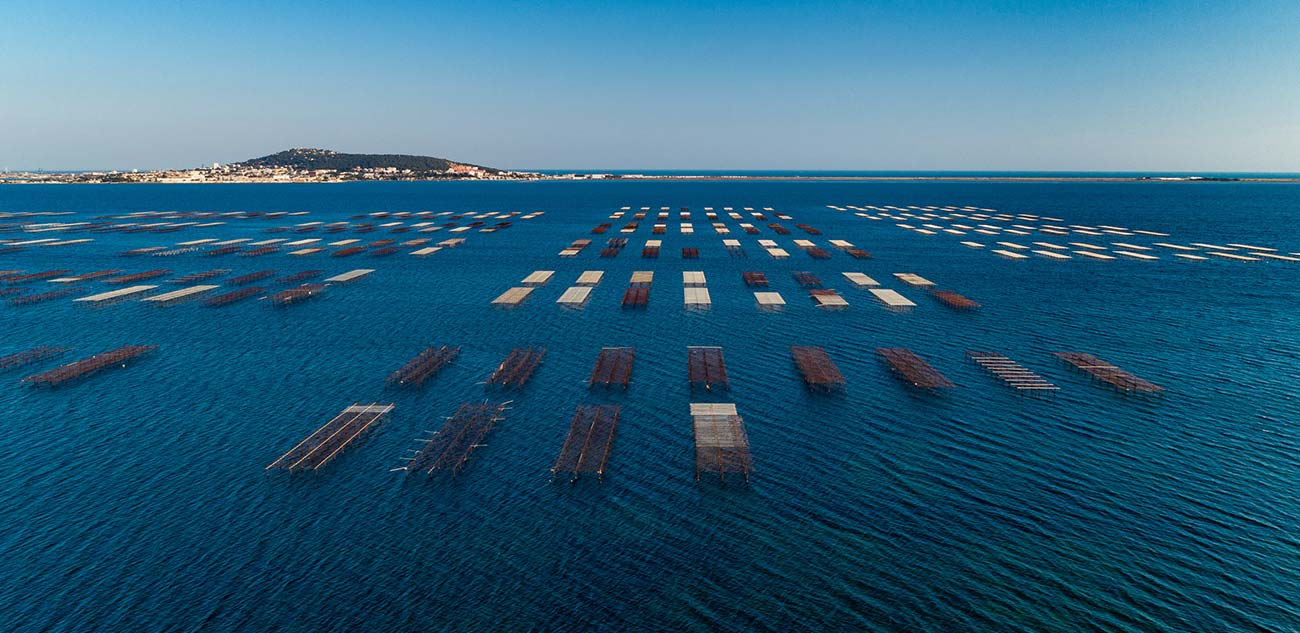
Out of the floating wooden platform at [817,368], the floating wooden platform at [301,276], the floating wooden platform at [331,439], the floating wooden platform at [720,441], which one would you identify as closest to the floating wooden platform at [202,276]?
the floating wooden platform at [301,276]

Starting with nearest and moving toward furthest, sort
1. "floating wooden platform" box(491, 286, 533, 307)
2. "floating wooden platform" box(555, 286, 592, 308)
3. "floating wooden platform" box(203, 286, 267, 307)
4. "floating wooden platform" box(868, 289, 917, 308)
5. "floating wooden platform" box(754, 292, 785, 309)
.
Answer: "floating wooden platform" box(868, 289, 917, 308)
"floating wooden platform" box(754, 292, 785, 309)
"floating wooden platform" box(203, 286, 267, 307)
"floating wooden platform" box(555, 286, 592, 308)
"floating wooden platform" box(491, 286, 533, 307)

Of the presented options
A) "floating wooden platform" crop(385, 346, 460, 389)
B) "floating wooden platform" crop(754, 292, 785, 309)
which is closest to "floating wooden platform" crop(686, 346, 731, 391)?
"floating wooden platform" crop(754, 292, 785, 309)

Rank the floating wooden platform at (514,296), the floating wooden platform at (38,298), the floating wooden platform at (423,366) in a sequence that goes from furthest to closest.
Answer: the floating wooden platform at (514,296)
the floating wooden platform at (38,298)
the floating wooden platform at (423,366)

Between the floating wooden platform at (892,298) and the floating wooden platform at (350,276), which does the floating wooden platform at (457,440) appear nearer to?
the floating wooden platform at (892,298)

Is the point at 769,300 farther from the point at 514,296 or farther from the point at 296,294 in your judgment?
the point at 296,294

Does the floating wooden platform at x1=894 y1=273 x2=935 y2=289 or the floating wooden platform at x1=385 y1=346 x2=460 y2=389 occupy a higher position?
the floating wooden platform at x1=894 y1=273 x2=935 y2=289

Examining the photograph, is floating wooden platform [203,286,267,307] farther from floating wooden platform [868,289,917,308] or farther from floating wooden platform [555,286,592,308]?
floating wooden platform [868,289,917,308]

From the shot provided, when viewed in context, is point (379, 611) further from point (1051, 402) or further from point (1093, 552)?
point (1051, 402)
